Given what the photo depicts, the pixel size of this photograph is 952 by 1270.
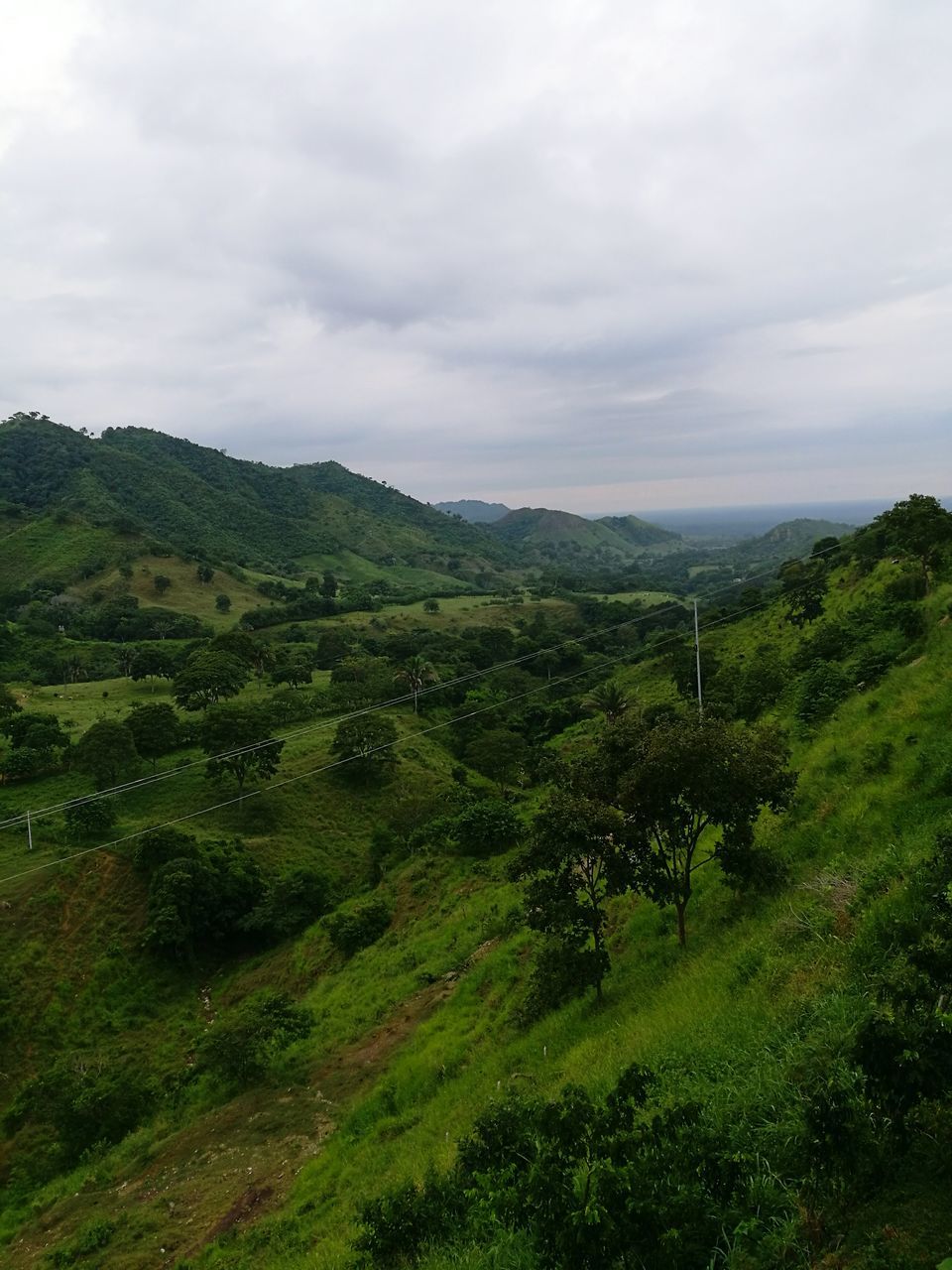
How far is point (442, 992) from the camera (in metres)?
18.5

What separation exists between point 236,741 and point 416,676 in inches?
911

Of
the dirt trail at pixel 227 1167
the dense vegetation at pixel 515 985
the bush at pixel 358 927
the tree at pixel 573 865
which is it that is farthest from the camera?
the bush at pixel 358 927

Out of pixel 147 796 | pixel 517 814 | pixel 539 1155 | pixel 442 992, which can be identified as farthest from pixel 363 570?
pixel 539 1155

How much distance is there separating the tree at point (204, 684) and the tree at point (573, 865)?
47.9 metres

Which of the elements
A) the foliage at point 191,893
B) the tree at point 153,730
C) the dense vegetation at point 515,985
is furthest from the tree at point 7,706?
the foliage at point 191,893

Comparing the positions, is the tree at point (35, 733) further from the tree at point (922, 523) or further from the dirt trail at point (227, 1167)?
the tree at point (922, 523)

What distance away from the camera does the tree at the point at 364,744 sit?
1816 inches

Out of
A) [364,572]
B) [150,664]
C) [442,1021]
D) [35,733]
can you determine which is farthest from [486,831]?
[364,572]

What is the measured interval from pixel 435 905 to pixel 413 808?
1542 centimetres

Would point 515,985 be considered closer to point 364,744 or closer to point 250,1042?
point 250,1042

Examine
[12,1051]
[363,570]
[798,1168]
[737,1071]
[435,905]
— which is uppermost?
[363,570]

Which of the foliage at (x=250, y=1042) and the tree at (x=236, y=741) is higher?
the tree at (x=236, y=741)

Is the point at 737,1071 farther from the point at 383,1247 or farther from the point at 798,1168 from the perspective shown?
the point at 383,1247

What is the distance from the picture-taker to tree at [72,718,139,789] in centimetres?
3981
